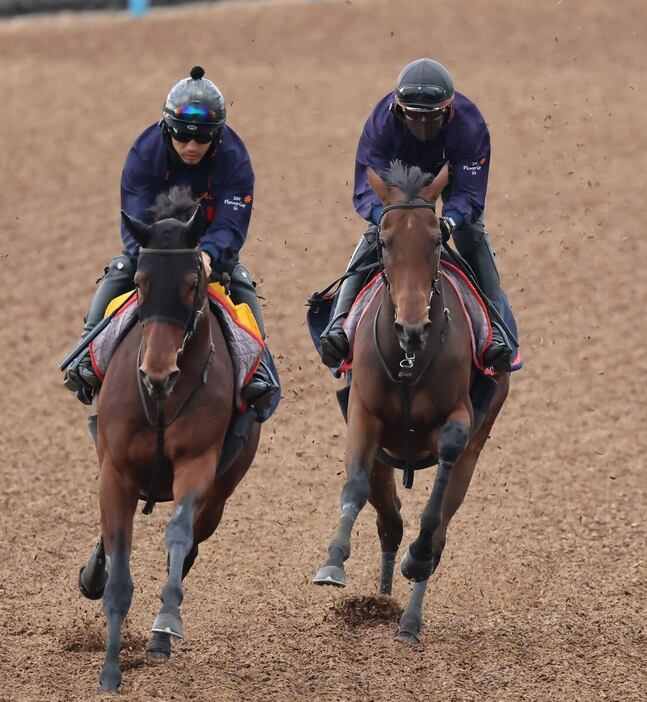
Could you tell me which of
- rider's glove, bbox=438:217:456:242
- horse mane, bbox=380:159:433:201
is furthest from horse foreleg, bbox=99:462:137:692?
rider's glove, bbox=438:217:456:242

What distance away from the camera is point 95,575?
9.39 m

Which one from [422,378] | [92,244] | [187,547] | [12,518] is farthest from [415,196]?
[92,244]

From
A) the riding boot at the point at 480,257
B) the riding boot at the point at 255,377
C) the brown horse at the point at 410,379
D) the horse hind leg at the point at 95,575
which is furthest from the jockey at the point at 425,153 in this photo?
the horse hind leg at the point at 95,575

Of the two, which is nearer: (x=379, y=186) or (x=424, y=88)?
(x=379, y=186)

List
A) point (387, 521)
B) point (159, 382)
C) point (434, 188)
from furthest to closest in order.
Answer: point (387, 521) < point (434, 188) < point (159, 382)

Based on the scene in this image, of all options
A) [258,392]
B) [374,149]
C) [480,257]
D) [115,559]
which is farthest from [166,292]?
[480,257]

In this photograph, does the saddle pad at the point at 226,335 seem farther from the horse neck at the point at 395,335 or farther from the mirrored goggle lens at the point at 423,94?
the mirrored goggle lens at the point at 423,94

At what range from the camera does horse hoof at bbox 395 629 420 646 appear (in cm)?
926

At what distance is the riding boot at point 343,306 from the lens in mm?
9203

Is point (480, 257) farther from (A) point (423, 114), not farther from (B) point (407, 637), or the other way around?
(B) point (407, 637)

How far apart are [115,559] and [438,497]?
6.70 ft

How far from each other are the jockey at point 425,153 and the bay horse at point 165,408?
1248 mm

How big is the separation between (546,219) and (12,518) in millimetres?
9450

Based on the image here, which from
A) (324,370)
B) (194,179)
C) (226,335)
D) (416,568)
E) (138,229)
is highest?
(324,370)
